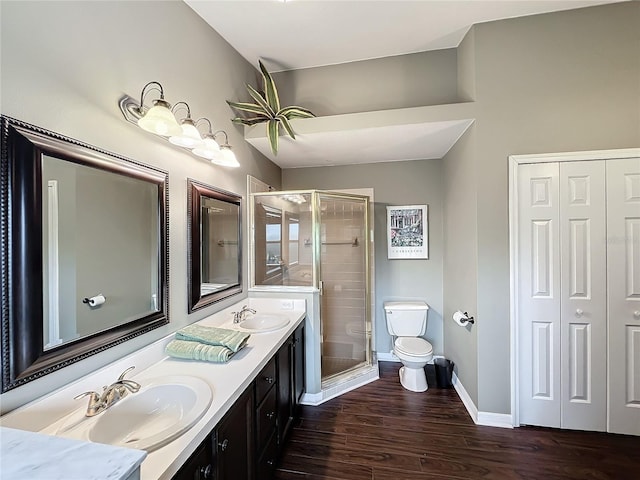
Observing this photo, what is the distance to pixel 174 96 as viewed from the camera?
1.57m

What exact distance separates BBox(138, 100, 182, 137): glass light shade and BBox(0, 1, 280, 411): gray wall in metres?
0.13

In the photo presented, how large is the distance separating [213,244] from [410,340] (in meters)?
2.19

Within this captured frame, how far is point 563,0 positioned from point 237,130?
2.60m

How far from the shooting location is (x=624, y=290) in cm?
188

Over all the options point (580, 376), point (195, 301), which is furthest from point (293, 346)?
point (580, 376)

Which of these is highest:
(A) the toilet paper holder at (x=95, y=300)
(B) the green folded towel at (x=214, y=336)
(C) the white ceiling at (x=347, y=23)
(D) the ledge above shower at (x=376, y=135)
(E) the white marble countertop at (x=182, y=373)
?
(C) the white ceiling at (x=347, y=23)

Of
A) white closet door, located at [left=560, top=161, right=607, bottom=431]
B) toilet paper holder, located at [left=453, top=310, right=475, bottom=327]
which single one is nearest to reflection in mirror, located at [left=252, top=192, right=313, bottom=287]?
toilet paper holder, located at [left=453, top=310, right=475, bottom=327]

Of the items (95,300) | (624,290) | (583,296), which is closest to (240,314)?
(95,300)

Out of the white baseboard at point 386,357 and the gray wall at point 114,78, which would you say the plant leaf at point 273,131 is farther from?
the white baseboard at point 386,357

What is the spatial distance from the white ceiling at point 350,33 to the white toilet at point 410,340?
173 cm

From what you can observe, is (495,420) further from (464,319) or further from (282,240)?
(282,240)

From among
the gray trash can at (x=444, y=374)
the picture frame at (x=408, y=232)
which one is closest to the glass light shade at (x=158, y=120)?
the picture frame at (x=408, y=232)

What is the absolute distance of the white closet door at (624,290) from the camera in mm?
1867

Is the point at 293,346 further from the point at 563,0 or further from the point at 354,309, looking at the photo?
the point at 563,0
